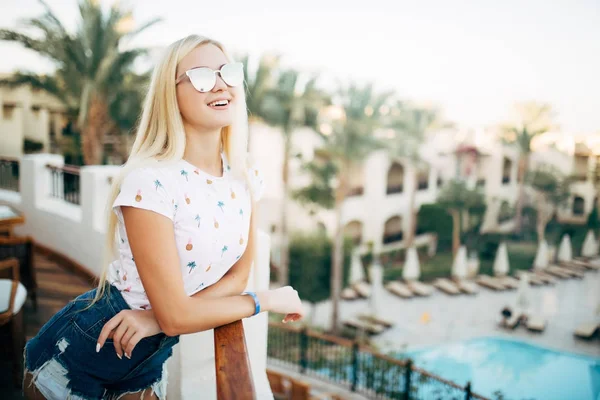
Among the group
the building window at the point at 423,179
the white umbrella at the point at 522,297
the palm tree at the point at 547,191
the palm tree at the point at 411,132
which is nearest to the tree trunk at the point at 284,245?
the palm tree at the point at 411,132

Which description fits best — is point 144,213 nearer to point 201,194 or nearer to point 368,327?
point 201,194

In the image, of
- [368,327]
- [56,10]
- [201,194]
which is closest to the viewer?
[201,194]

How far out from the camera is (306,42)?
1551 inches

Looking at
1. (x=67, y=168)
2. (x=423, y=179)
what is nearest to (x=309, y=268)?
(x=423, y=179)

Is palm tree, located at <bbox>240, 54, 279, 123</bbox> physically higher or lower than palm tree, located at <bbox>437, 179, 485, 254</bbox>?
higher

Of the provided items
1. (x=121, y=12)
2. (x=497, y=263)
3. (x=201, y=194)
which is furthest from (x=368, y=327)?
(x=201, y=194)

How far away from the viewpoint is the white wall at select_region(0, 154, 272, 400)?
189 centimetres

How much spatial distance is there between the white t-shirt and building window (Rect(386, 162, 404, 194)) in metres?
24.6

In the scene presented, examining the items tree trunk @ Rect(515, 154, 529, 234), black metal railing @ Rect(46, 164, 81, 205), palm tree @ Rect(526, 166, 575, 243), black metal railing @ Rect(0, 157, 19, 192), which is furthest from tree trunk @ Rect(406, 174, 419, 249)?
black metal railing @ Rect(46, 164, 81, 205)

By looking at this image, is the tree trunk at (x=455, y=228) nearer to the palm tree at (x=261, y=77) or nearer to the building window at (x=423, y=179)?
the building window at (x=423, y=179)

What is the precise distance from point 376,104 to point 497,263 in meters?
11.0

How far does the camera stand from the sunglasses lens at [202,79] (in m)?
1.09

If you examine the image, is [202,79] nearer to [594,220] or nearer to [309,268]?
[309,268]

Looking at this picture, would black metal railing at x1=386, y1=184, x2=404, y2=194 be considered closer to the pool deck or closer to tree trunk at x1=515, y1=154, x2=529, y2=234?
the pool deck
